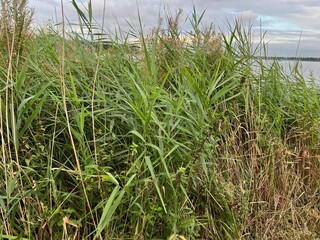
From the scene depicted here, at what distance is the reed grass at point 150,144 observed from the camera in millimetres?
1779

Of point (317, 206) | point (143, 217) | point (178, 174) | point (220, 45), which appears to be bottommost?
point (317, 206)

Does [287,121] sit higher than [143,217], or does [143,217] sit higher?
[287,121]

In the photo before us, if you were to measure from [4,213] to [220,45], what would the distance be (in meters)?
1.85

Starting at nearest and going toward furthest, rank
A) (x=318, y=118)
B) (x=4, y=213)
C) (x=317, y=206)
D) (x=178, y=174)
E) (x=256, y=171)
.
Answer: (x=4, y=213) → (x=178, y=174) → (x=256, y=171) → (x=317, y=206) → (x=318, y=118)

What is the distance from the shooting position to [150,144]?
186 cm

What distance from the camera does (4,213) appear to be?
1.71m

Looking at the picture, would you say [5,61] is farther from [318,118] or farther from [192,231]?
[318,118]

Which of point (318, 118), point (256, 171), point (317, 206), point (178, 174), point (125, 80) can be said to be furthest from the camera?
point (318, 118)

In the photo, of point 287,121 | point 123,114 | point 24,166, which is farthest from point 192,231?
point 287,121

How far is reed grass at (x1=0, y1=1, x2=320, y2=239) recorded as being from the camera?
5.84 feet

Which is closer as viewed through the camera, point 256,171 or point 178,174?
point 178,174

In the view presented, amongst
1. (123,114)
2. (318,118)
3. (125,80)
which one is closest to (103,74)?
(125,80)

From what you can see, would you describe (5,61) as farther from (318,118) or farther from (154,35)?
(318,118)

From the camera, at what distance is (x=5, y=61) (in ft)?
6.73
